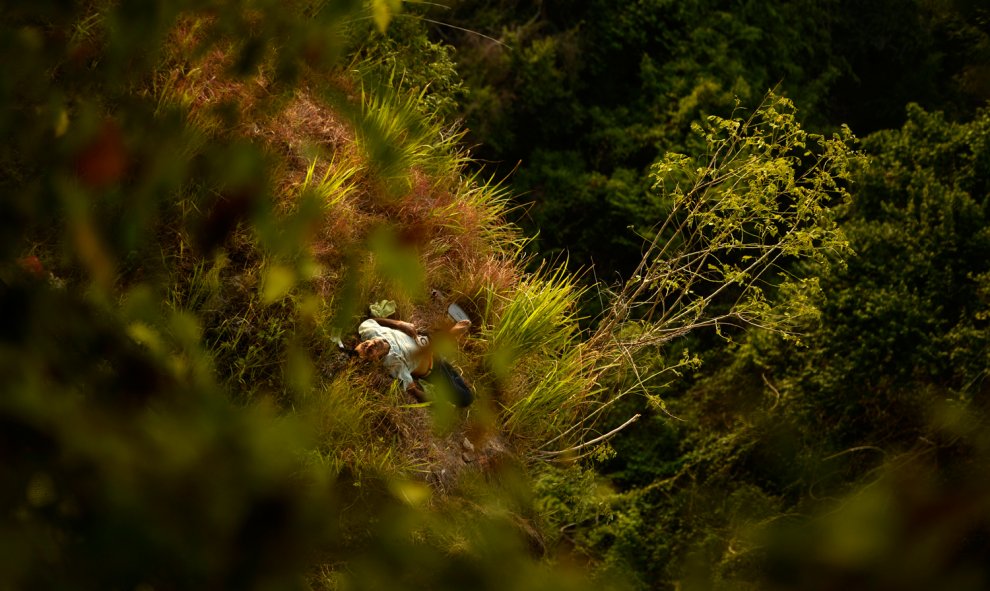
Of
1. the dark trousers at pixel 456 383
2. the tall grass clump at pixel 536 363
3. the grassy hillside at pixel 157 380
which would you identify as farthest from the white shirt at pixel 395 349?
the grassy hillside at pixel 157 380

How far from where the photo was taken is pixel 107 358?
2.80 feet

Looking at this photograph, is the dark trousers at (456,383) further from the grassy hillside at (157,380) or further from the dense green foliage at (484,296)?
the grassy hillside at (157,380)

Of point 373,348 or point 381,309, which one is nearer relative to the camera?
point 373,348

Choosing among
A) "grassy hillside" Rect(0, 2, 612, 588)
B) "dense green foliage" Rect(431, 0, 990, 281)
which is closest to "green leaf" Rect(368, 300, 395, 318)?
"grassy hillside" Rect(0, 2, 612, 588)

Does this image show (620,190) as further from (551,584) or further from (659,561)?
(551,584)

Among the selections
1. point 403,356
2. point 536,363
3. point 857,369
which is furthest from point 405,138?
point 857,369

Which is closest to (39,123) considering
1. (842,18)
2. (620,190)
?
(620,190)

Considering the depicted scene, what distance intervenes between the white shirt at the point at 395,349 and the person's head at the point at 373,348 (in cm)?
5

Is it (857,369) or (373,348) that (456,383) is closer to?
(373,348)

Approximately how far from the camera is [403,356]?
16.4 ft

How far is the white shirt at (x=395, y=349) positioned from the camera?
496 centimetres

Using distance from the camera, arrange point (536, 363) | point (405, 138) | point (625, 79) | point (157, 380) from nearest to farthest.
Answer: point (157, 380), point (405, 138), point (536, 363), point (625, 79)

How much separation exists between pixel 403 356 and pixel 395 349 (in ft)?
0.23

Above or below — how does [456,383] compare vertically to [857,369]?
above
